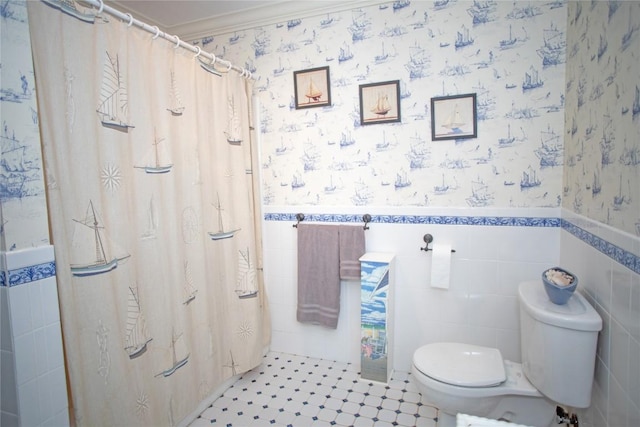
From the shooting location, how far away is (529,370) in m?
1.54

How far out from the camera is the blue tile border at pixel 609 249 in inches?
42.0

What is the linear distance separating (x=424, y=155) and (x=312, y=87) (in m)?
0.90

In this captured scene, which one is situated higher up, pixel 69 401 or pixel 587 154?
pixel 587 154

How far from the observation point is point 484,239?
2059 mm

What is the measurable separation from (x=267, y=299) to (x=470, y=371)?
1507 millimetres

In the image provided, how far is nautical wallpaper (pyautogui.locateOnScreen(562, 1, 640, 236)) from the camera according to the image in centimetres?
110

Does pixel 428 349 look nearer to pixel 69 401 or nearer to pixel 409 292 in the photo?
pixel 409 292

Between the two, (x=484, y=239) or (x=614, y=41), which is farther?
(x=484, y=239)

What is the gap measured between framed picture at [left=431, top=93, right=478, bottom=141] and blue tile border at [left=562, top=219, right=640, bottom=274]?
2.47 feet

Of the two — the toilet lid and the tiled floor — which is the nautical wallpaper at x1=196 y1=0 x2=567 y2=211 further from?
the tiled floor

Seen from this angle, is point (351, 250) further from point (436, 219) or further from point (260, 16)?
point (260, 16)

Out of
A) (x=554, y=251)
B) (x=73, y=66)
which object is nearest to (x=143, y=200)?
(x=73, y=66)

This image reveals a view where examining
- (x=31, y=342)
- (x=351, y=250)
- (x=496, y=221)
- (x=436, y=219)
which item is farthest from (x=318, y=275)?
(x=31, y=342)

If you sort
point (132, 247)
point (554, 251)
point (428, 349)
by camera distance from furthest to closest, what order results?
point (554, 251) < point (428, 349) < point (132, 247)
